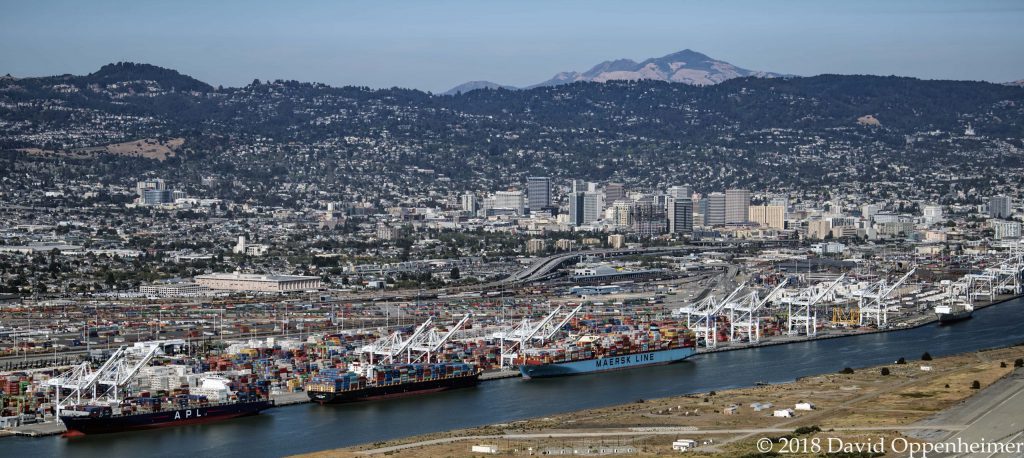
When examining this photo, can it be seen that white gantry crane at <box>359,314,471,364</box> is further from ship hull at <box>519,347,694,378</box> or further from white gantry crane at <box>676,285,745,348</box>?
white gantry crane at <box>676,285,745,348</box>

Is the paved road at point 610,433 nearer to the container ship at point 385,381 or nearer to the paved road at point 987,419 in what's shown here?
the paved road at point 987,419

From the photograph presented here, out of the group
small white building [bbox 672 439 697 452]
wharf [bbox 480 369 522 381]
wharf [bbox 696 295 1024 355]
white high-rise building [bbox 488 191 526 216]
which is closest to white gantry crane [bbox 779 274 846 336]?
wharf [bbox 696 295 1024 355]

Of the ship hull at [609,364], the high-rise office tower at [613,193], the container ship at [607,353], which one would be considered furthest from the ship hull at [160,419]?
the high-rise office tower at [613,193]

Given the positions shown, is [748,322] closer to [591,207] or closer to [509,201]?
[591,207]

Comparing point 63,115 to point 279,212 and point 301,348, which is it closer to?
point 279,212

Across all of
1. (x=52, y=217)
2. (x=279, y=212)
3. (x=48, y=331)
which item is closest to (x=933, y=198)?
(x=279, y=212)
